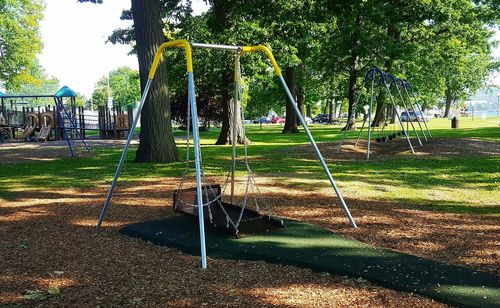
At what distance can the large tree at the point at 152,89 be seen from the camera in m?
13.2

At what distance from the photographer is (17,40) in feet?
157

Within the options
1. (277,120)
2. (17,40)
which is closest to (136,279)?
(17,40)

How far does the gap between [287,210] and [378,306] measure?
374cm

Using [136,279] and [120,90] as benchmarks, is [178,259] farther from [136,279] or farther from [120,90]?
[120,90]

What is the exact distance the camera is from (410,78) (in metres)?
36.0

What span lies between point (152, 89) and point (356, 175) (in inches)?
241

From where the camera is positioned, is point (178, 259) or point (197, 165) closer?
point (197, 165)

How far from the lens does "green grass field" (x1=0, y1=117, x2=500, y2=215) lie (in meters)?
8.48

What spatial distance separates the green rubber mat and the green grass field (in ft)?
9.77

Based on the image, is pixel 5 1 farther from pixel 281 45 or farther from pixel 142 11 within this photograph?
pixel 142 11

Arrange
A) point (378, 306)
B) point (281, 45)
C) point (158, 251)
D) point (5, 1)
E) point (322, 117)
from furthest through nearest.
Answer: point (322, 117), point (5, 1), point (281, 45), point (158, 251), point (378, 306)

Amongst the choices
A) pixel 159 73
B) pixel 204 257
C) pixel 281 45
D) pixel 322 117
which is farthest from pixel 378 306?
pixel 322 117

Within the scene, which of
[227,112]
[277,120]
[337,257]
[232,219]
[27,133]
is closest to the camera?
[337,257]

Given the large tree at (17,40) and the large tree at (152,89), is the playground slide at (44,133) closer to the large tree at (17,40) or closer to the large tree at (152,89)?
the large tree at (152,89)
